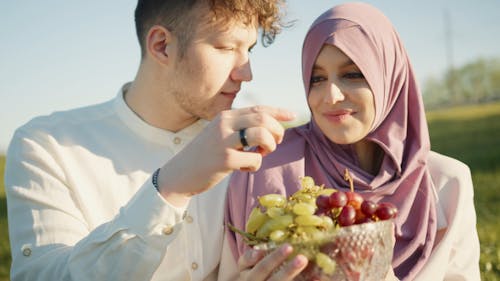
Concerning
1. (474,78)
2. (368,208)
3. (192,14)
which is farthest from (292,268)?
(474,78)

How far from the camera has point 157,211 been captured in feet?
8.18

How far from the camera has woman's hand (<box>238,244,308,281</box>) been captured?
Result: 6.98 ft

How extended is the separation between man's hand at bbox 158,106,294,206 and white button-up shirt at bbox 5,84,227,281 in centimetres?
41

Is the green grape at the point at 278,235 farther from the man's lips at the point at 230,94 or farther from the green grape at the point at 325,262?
the man's lips at the point at 230,94

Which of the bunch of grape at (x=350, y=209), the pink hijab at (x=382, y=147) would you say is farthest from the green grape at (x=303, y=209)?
the pink hijab at (x=382, y=147)

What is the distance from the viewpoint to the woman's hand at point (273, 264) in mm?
2129

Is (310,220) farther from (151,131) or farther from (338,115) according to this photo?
(151,131)

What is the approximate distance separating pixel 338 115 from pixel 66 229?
1571mm

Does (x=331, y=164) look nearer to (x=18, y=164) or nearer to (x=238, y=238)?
(x=238, y=238)

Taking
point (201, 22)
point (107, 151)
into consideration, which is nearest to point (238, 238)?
point (107, 151)

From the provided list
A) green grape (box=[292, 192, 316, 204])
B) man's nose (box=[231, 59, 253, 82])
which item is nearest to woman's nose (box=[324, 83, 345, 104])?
man's nose (box=[231, 59, 253, 82])

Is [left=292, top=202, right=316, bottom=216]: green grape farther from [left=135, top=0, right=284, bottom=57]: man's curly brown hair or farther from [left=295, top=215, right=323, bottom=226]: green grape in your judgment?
[left=135, top=0, right=284, bottom=57]: man's curly brown hair

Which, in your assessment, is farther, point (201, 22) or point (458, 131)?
point (458, 131)

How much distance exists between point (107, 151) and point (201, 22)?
0.95 meters
